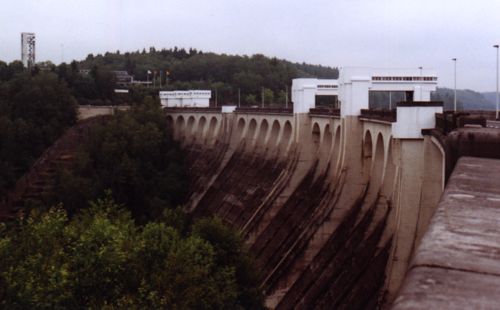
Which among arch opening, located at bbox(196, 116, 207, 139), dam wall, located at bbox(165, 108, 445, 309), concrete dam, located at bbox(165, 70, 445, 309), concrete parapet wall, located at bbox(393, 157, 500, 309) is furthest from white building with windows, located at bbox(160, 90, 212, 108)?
concrete parapet wall, located at bbox(393, 157, 500, 309)

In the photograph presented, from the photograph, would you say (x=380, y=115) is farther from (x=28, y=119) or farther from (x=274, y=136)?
(x=28, y=119)

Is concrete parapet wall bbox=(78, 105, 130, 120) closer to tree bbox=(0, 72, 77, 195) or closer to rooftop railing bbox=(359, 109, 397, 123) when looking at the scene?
tree bbox=(0, 72, 77, 195)

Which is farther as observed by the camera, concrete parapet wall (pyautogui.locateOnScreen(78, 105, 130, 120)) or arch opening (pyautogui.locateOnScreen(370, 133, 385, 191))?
concrete parapet wall (pyautogui.locateOnScreen(78, 105, 130, 120))

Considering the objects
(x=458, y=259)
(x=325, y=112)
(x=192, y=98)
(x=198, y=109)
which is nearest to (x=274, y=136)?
(x=325, y=112)

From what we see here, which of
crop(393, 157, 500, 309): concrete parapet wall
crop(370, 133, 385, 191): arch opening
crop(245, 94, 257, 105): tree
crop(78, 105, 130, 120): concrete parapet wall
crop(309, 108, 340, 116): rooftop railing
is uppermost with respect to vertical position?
crop(245, 94, 257, 105): tree

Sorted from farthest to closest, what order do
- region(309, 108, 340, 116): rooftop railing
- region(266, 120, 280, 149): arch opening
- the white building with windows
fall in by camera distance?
the white building with windows → region(266, 120, 280, 149): arch opening → region(309, 108, 340, 116): rooftop railing
